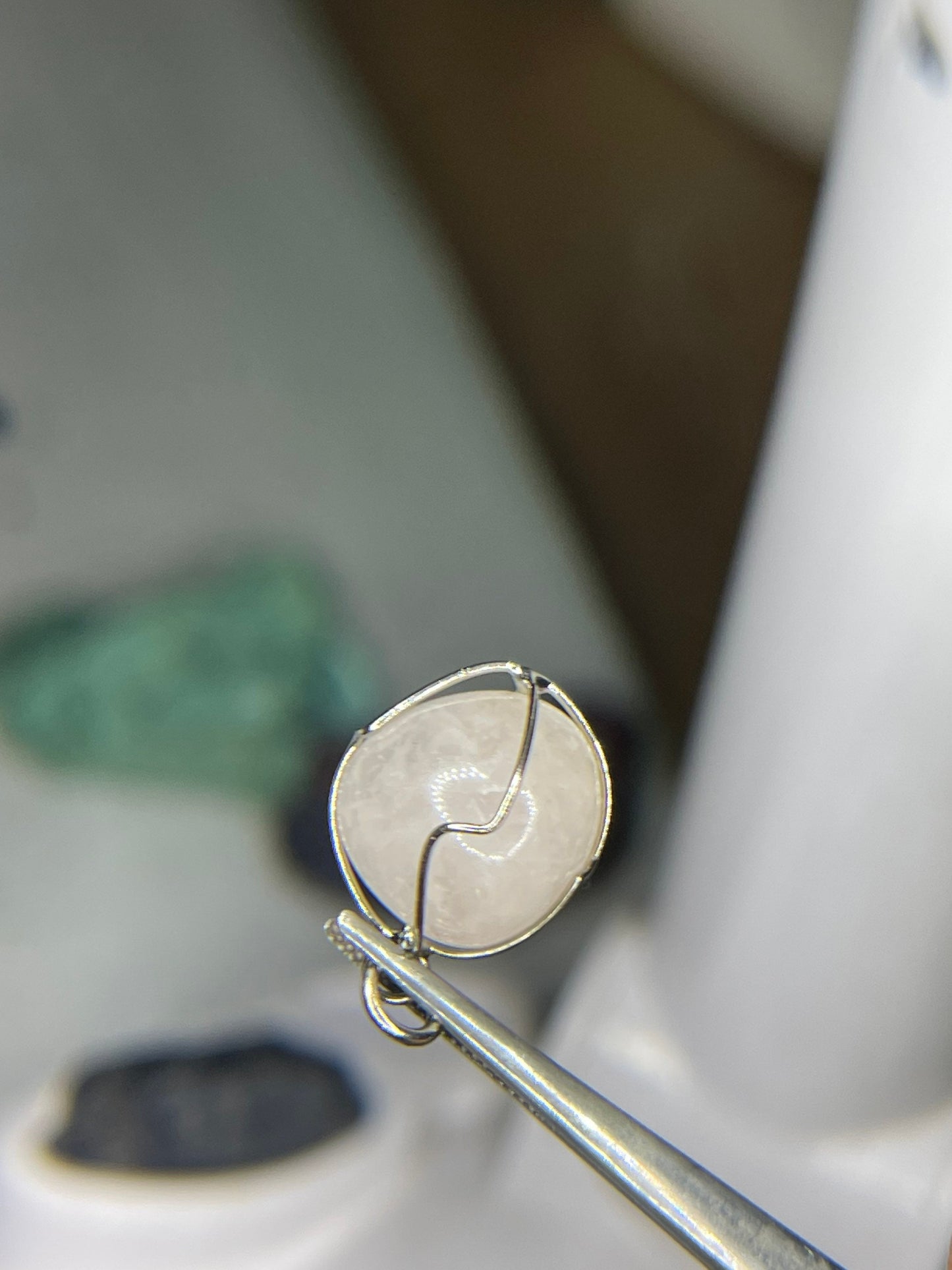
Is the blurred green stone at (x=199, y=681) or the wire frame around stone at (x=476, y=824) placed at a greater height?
the wire frame around stone at (x=476, y=824)

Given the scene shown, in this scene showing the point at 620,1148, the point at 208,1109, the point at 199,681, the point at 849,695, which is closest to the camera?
the point at 620,1148

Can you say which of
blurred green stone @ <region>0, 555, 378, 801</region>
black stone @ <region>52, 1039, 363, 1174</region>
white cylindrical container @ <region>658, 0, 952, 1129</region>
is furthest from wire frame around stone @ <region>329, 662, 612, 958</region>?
blurred green stone @ <region>0, 555, 378, 801</region>

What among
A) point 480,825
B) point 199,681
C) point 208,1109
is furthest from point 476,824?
point 199,681

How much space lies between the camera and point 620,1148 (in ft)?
0.75

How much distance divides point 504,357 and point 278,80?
27cm

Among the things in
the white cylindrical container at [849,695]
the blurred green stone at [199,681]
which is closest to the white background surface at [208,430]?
the blurred green stone at [199,681]

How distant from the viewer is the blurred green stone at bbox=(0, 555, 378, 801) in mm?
726

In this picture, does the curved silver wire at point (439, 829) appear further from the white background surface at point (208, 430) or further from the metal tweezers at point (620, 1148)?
the white background surface at point (208, 430)

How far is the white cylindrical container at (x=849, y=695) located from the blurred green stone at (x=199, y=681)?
0.32 metres

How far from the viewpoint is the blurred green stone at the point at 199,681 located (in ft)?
2.38

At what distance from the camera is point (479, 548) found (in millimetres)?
848

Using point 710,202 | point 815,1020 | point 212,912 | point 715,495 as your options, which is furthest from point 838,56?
point 212,912

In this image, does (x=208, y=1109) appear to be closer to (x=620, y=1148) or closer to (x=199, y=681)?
(x=199, y=681)

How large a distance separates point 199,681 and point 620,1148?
58 centimetres
